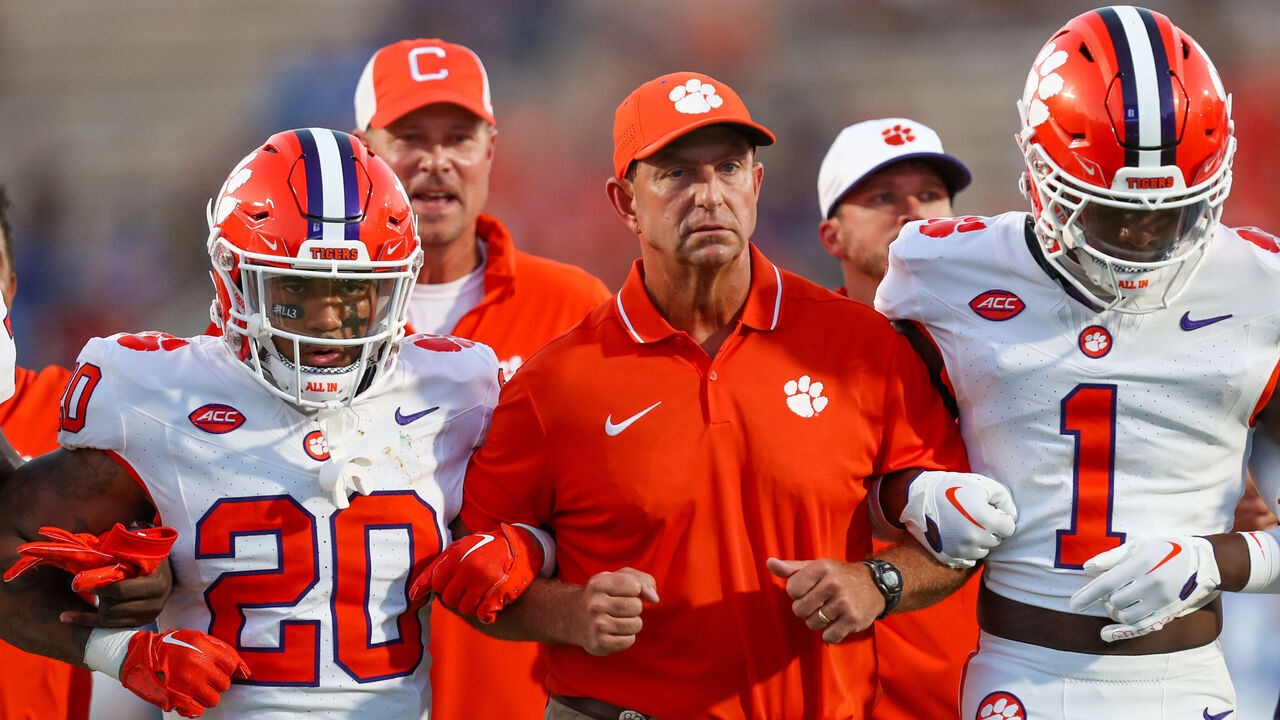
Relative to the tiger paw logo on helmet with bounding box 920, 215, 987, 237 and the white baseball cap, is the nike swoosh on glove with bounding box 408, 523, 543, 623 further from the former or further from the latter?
the white baseball cap

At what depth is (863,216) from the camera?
12.8 feet

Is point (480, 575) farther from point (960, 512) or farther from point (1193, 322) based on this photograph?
point (1193, 322)

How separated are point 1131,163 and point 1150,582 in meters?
0.74

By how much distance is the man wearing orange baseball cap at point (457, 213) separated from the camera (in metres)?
3.68

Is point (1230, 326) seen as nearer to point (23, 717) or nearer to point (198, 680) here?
point (198, 680)

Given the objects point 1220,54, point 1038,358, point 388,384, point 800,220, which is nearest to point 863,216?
point 1038,358

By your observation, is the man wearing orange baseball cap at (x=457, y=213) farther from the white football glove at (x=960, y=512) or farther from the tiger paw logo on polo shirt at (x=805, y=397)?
the white football glove at (x=960, y=512)

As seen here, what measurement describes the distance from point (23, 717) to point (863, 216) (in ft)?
8.34

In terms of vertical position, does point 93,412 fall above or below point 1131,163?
below

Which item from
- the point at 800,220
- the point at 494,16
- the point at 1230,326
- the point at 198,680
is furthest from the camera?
the point at 494,16

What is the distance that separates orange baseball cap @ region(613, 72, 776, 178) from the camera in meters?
2.65

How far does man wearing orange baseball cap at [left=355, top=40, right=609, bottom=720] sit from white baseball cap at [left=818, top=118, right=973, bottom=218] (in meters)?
0.78

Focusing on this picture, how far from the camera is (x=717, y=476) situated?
8.31 feet

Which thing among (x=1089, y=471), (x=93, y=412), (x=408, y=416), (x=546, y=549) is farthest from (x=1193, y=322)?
(x=93, y=412)
